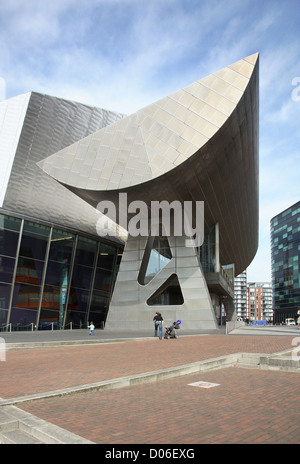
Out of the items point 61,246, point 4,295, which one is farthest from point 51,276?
point 4,295

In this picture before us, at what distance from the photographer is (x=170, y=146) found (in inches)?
904

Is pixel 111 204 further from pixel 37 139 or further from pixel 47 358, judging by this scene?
pixel 47 358

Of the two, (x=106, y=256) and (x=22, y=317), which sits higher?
(x=106, y=256)

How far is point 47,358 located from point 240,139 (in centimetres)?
2092

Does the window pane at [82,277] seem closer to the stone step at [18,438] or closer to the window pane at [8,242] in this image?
the window pane at [8,242]

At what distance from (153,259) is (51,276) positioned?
851 cm

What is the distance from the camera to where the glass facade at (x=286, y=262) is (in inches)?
4744

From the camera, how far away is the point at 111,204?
26875 millimetres

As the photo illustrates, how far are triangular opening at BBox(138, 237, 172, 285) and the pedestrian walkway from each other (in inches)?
733

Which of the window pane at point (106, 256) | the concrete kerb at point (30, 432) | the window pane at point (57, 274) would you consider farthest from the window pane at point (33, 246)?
the concrete kerb at point (30, 432)

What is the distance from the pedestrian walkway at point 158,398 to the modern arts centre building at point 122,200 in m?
15.3

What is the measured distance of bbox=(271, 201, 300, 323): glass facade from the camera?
395 ft

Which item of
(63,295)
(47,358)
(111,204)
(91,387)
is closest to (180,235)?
(111,204)

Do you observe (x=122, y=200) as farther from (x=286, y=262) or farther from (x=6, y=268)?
(x=286, y=262)
